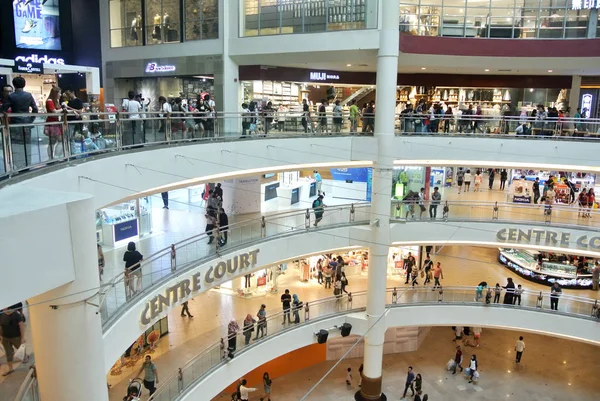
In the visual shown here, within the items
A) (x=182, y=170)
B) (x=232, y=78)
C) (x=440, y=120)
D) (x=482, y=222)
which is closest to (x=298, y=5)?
(x=232, y=78)

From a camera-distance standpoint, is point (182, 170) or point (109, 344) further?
point (182, 170)

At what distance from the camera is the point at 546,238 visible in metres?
Answer: 17.4

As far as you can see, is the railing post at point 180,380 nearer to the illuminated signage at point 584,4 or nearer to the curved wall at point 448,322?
the curved wall at point 448,322

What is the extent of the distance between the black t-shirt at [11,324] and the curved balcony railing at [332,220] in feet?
14.2

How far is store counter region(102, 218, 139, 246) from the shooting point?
15.3m

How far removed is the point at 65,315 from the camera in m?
6.49

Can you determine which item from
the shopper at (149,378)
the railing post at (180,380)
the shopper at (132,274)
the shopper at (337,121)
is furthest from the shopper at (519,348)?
the shopper at (132,274)

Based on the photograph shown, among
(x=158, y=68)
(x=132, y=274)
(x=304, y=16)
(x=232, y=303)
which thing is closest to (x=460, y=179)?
(x=304, y=16)

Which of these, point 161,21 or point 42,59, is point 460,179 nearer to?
point 161,21

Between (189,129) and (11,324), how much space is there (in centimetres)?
691

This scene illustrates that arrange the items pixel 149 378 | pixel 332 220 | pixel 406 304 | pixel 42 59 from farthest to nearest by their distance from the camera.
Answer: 1. pixel 42 59
2. pixel 406 304
3. pixel 332 220
4. pixel 149 378

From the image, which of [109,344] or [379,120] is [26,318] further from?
[379,120]

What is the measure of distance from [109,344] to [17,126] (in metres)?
3.89

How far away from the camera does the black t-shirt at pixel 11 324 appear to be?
638 centimetres
